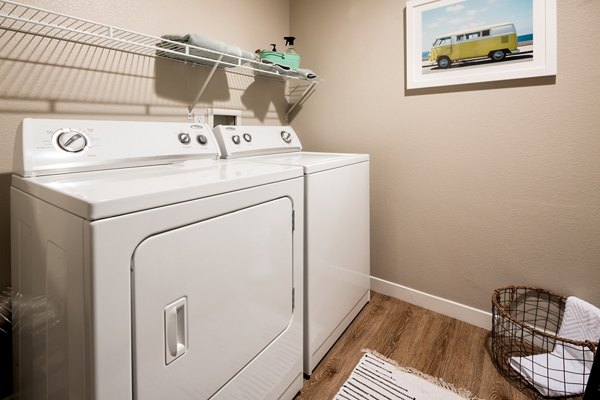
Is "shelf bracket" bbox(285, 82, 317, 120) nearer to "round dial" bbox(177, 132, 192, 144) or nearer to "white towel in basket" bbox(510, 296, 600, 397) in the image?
"round dial" bbox(177, 132, 192, 144)

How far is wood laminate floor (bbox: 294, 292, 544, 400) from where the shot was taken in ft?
4.53

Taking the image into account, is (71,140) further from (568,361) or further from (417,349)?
(568,361)

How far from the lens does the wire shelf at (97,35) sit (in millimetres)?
1114

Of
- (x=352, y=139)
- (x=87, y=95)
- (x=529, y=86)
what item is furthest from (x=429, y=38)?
(x=87, y=95)

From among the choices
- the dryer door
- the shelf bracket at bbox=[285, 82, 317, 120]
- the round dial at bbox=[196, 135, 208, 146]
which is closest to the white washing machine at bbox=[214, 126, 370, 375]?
the round dial at bbox=[196, 135, 208, 146]

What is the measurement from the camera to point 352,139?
2.18 meters

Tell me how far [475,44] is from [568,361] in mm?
1564

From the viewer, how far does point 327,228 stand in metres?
1.49

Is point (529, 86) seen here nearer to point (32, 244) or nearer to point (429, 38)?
point (429, 38)

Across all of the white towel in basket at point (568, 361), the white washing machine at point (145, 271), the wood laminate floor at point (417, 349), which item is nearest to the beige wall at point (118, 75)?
the white washing machine at point (145, 271)

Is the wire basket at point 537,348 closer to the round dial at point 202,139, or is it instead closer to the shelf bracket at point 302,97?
the round dial at point 202,139

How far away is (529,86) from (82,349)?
1.99 meters

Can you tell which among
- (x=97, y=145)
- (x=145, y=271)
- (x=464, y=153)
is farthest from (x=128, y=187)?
(x=464, y=153)

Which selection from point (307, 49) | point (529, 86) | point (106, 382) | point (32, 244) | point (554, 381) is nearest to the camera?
point (106, 382)
